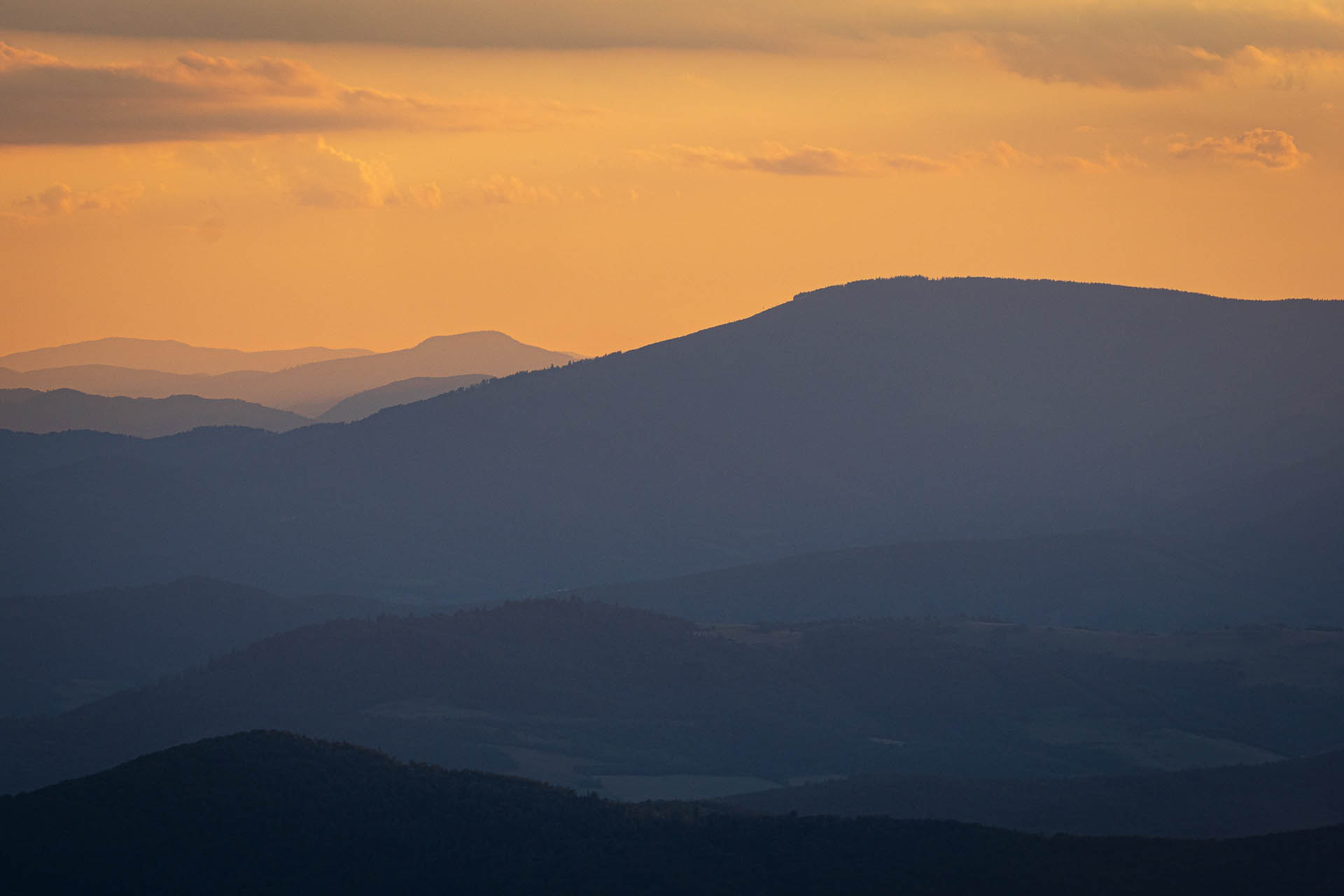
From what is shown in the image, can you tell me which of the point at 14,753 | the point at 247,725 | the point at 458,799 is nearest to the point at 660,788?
the point at 247,725

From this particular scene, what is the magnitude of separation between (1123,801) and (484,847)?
5021 cm

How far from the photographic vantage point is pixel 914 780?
449 feet

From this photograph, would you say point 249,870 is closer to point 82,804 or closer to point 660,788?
point 82,804

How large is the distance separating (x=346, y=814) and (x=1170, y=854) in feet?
121

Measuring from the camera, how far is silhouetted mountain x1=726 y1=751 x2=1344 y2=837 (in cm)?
11512

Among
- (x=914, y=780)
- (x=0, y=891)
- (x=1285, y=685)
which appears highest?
(x=1285, y=685)

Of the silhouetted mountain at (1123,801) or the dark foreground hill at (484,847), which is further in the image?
the silhouetted mountain at (1123,801)

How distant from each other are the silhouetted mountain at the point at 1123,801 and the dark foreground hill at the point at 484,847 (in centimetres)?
2141

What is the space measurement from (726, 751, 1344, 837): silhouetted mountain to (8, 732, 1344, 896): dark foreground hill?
2141 cm

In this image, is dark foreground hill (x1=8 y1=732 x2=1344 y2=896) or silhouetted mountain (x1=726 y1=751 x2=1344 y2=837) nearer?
dark foreground hill (x1=8 y1=732 x2=1344 y2=896)

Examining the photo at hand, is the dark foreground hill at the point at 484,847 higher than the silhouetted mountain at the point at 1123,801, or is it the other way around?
A: the silhouetted mountain at the point at 1123,801

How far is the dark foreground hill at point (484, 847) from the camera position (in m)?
80.9

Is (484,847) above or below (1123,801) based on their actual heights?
below

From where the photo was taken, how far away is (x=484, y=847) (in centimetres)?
8856
